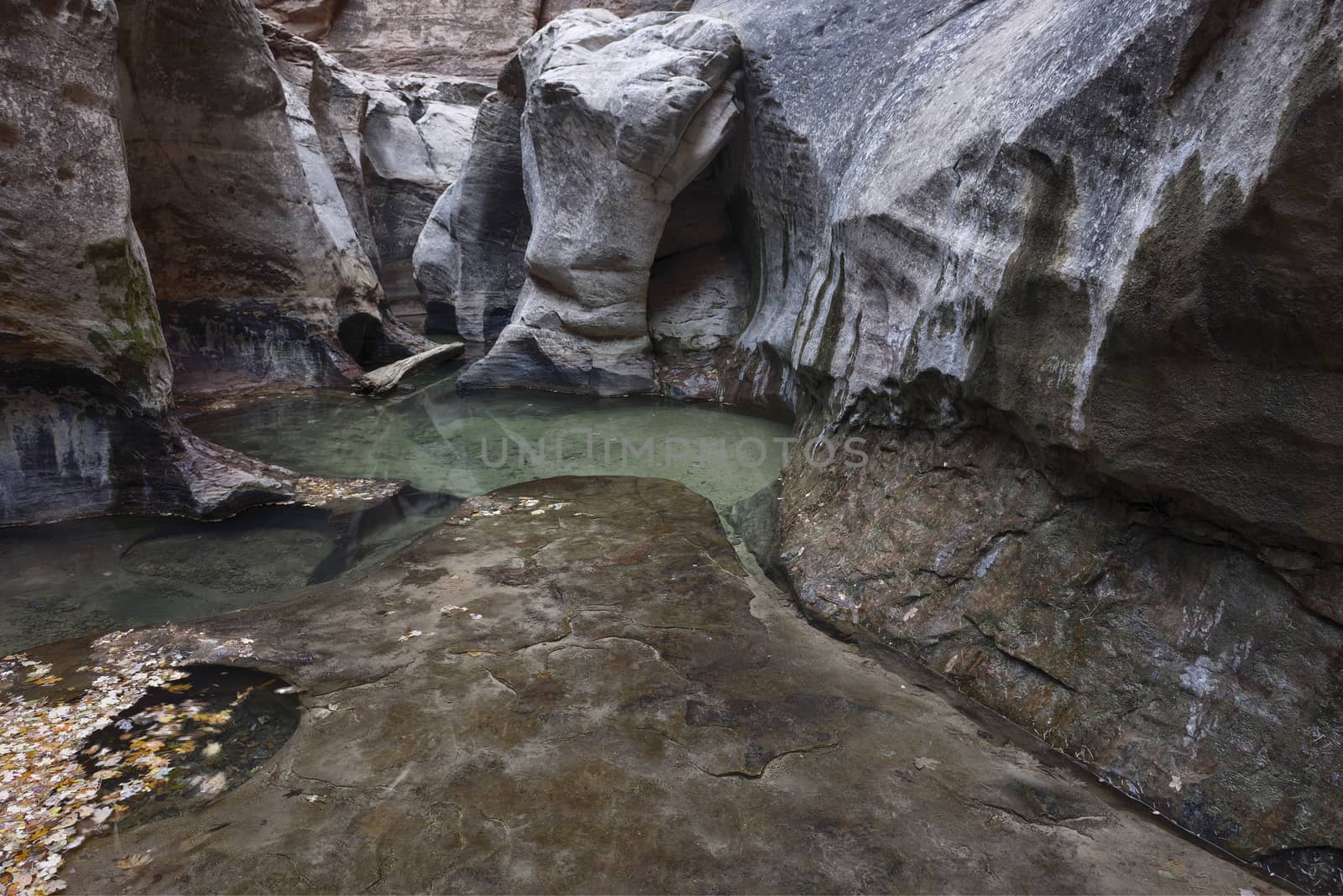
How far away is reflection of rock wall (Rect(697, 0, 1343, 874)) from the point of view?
204 cm

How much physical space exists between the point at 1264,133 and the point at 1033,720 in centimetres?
186

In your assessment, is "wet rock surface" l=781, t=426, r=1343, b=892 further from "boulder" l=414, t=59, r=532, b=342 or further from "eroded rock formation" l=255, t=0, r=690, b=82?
"eroded rock formation" l=255, t=0, r=690, b=82

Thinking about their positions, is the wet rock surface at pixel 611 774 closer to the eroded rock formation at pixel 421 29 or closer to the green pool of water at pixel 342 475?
the green pool of water at pixel 342 475

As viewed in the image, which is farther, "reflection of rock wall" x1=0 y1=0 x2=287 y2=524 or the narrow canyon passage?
"reflection of rock wall" x1=0 y1=0 x2=287 y2=524

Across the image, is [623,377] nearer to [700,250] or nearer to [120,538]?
[700,250]

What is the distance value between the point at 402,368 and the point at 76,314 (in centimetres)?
457

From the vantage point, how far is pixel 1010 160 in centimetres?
318

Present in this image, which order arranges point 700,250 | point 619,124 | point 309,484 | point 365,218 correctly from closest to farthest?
1. point 309,484
2. point 619,124
3. point 700,250
4. point 365,218

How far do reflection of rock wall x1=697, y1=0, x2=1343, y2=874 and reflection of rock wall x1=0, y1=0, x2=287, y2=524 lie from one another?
3.98m

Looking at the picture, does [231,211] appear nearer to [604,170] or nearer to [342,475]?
[604,170]

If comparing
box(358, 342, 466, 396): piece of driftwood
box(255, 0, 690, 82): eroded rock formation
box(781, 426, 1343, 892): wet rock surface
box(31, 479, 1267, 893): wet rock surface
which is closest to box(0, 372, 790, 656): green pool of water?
box(358, 342, 466, 396): piece of driftwood

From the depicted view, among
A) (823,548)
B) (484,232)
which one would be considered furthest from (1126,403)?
(484,232)

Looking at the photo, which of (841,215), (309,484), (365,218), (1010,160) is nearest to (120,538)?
(309,484)

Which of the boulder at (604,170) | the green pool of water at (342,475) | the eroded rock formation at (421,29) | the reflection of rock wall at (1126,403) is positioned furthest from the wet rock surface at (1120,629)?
the eroded rock formation at (421,29)
